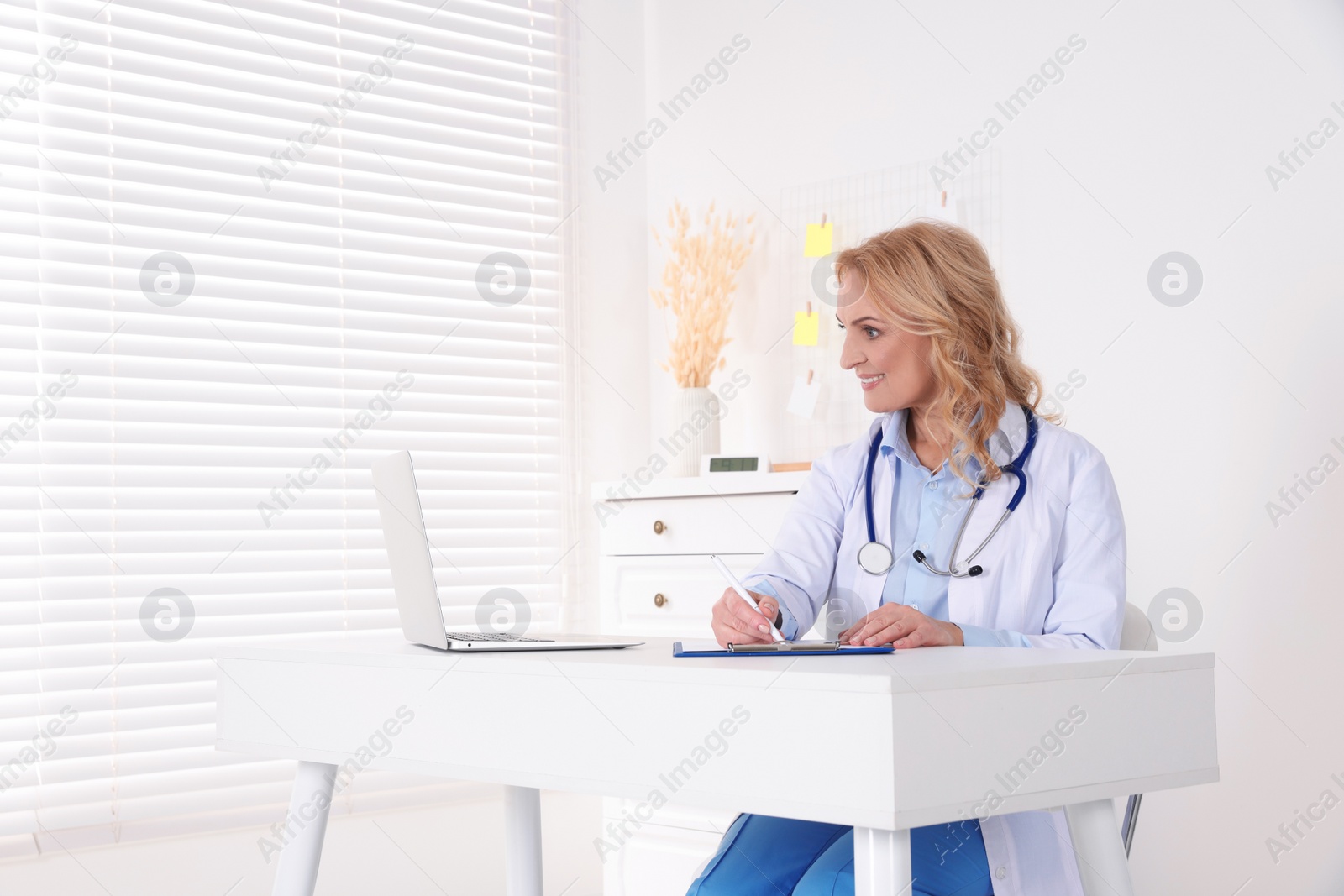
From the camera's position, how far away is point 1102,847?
1.19 metres

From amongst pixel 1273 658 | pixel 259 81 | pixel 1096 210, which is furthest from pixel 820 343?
pixel 259 81

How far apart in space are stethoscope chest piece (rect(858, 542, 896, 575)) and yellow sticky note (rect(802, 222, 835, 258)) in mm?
1540

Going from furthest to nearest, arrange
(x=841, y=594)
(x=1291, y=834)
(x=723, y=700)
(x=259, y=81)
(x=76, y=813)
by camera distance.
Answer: (x=259, y=81) → (x=76, y=813) → (x=1291, y=834) → (x=841, y=594) → (x=723, y=700)

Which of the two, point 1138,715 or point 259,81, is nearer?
point 1138,715

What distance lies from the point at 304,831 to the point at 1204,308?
1965 millimetres

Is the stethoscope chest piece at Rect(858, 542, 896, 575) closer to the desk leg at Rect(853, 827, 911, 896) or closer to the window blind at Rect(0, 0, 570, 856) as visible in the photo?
the desk leg at Rect(853, 827, 911, 896)

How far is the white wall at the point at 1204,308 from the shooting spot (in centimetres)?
227

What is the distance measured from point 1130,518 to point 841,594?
0.99m

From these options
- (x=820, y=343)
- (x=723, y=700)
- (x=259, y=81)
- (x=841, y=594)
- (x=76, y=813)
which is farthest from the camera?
(x=820, y=343)

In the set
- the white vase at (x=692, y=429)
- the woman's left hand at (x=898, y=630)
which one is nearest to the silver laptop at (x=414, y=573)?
the woman's left hand at (x=898, y=630)

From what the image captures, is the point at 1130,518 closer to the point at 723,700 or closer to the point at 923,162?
the point at 923,162

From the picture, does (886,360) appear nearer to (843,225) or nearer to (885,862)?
(885,862)

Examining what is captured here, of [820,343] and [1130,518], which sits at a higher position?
[820,343]

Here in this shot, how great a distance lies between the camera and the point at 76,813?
248 cm
